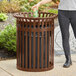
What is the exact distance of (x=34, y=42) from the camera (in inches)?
211

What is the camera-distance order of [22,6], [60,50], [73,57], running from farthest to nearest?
[22,6] → [60,50] → [73,57]

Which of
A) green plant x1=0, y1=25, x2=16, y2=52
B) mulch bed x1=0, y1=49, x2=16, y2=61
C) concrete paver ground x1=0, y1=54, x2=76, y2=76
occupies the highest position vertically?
green plant x1=0, y1=25, x2=16, y2=52

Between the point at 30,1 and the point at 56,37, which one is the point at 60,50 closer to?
the point at 56,37

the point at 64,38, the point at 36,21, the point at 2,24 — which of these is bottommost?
the point at 2,24

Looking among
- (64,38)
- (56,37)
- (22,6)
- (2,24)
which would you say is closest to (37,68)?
(64,38)

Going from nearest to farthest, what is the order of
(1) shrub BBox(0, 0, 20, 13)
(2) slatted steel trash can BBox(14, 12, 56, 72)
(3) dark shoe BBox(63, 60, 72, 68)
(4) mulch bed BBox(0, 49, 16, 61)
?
(2) slatted steel trash can BBox(14, 12, 56, 72), (3) dark shoe BBox(63, 60, 72, 68), (4) mulch bed BBox(0, 49, 16, 61), (1) shrub BBox(0, 0, 20, 13)

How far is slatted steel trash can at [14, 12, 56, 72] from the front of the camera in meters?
5.31

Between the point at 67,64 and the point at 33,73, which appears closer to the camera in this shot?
the point at 33,73

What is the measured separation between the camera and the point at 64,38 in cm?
564

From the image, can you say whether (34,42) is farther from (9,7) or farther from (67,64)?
(9,7)

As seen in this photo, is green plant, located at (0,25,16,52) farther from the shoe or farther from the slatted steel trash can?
the shoe

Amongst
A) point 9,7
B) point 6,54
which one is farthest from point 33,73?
point 9,7

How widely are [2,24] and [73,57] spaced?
197 inches

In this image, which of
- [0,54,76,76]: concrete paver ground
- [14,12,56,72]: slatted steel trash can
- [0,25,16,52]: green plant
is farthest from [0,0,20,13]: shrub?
[14,12,56,72]: slatted steel trash can
